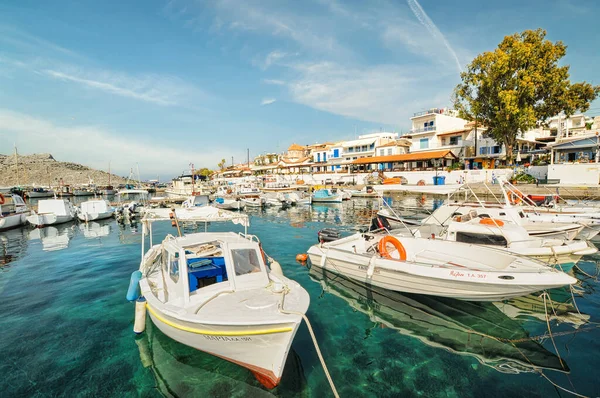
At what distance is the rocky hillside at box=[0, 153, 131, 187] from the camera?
113 m

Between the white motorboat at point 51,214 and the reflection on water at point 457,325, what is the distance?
3317 centimetres

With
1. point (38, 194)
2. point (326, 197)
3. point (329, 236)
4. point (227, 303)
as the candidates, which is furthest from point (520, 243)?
point (38, 194)

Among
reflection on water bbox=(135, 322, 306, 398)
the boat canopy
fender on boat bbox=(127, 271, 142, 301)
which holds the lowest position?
reflection on water bbox=(135, 322, 306, 398)

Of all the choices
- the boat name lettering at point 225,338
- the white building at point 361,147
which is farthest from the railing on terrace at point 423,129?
the boat name lettering at point 225,338

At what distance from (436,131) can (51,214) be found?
67295 millimetres

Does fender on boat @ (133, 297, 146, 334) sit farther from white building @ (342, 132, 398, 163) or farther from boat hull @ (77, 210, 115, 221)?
white building @ (342, 132, 398, 163)

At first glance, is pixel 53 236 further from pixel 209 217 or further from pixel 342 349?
pixel 342 349

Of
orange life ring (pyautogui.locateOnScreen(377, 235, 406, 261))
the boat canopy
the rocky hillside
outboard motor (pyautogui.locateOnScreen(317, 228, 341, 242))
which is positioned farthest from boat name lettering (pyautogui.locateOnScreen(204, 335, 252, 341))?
the rocky hillside

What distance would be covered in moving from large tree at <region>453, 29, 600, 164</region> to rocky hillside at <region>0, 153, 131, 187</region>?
138 m

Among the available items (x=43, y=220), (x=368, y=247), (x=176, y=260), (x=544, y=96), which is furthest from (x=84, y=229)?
(x=544, y=96)

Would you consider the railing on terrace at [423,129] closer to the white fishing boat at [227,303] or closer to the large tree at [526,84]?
the large tree at [526,84]

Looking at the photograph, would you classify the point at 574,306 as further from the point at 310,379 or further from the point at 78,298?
the point at 78,298

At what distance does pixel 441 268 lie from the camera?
28.0 feet

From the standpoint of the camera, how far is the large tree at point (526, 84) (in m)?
35.8
